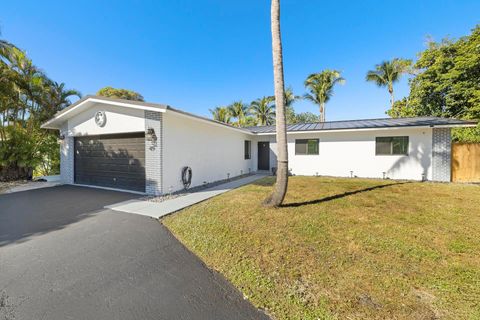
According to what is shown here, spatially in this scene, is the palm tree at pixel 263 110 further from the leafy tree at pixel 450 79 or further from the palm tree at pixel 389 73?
the leafy tree at pixel 450 79

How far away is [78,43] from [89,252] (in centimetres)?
1171

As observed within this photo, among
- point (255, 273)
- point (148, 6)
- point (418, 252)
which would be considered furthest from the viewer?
point (148, 6)

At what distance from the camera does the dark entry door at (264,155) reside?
14002mm

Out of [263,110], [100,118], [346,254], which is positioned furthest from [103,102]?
[263,110]

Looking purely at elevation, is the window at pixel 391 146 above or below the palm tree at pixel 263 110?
below

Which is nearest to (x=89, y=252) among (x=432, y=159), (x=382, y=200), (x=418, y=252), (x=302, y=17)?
(x=418, y=252)

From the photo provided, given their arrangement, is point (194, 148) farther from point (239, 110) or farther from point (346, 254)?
point (239, 110)

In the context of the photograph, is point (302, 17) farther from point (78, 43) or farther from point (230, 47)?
point (78, 43)

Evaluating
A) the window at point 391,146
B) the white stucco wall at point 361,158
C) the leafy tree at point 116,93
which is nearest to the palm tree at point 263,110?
the white stucco wall at point 361,158

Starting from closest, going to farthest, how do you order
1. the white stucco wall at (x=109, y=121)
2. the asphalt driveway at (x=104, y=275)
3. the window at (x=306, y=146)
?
the asphalt driveway at (x=104, y=275) → the white stucco wall at (x=109, y=121) → the window at (x=306, y=146)

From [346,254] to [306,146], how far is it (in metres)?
9.85

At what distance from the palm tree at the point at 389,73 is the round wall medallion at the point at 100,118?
81.9 feet

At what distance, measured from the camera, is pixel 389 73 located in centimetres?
2059

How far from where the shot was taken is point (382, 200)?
20.0 feet
